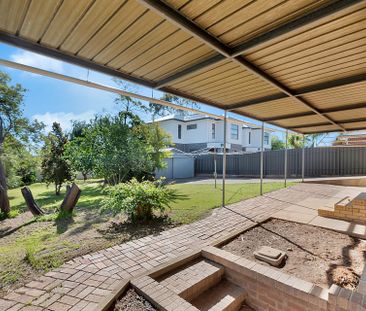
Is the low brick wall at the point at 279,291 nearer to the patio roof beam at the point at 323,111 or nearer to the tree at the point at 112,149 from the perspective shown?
the patio roof beam at the point at 323,111

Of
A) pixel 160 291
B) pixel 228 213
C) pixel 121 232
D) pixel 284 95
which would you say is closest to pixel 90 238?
pixel 121 232

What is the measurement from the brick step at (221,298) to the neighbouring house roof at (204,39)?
319 cm

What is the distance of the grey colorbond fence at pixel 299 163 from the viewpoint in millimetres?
14281

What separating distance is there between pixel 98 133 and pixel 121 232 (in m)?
6.97

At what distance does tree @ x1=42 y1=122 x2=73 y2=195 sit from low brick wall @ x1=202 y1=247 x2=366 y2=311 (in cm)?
1138

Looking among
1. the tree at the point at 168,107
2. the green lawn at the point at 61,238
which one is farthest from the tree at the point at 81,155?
the tree at the point at 168,107

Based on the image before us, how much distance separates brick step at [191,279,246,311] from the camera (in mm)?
2678

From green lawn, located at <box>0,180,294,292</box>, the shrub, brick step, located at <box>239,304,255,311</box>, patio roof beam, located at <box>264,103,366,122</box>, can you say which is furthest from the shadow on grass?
patio roof beam, located at <box>264,103,366,122</box>

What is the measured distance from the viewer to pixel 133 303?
7.95ft

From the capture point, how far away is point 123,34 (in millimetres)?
2648

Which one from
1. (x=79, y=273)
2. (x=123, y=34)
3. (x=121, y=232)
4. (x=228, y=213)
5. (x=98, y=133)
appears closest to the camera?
(x=123, y=34)

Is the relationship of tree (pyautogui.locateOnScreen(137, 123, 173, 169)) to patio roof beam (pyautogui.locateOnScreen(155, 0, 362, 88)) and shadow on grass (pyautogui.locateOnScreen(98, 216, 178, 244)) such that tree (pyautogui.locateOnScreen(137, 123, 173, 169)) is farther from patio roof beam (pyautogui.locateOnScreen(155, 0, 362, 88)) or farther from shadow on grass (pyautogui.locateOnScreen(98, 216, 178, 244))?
patio roof beam (pyautogui.locateOnScreen(155, 0, 362, 88))

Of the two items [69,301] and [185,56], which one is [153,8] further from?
[69,301]

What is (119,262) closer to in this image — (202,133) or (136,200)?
(136,200)
